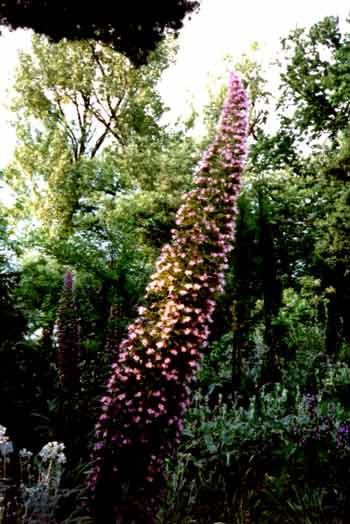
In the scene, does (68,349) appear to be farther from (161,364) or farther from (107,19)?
(107,19)

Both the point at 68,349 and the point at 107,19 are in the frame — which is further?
the point at 107,19

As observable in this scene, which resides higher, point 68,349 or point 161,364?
point 68,349

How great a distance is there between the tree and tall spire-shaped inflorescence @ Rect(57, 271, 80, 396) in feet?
12.4

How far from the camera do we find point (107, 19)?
23.5 ft

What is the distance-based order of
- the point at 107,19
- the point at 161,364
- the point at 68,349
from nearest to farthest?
the point at 161,364 < the point at 68,349 < the point at 107,19

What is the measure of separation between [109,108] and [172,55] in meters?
3.32

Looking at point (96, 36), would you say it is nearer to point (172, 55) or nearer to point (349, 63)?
point (349, 63)

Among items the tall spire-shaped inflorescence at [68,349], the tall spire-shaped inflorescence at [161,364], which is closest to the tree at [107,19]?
the tall spire-shaped inflorescence at [68,349]

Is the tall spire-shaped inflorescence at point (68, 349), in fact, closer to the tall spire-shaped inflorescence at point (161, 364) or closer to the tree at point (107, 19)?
the tall spire-shaped inflorescence at point (161, 364)

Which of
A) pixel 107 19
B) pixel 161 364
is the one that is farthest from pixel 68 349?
pixel 107 19

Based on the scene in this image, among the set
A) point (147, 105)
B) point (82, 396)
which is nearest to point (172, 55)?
point (147, 105)

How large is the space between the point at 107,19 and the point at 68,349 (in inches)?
173

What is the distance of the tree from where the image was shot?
6.95 meters

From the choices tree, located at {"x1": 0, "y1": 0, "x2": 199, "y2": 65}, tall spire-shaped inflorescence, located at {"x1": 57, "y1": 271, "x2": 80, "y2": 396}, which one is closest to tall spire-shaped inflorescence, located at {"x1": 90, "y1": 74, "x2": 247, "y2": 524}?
tall spire-shaped inflorescence, located at {"x1": 57, "y1": 271, "x2": 80, "y2": 396}
